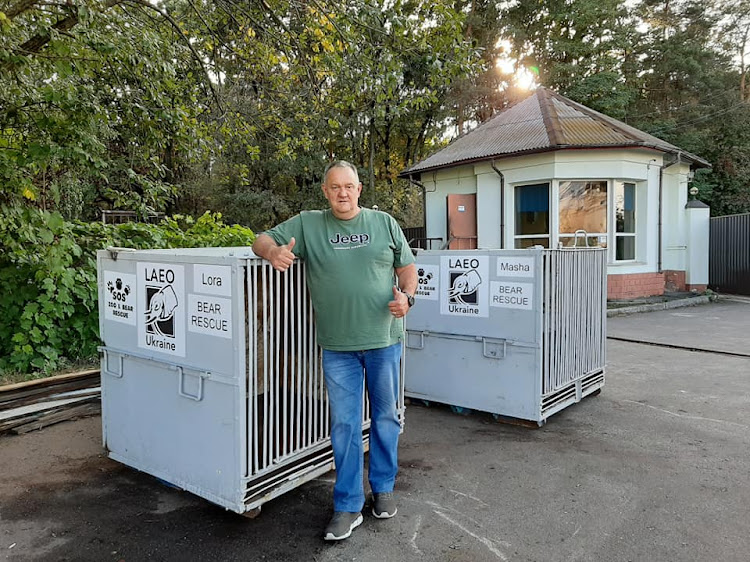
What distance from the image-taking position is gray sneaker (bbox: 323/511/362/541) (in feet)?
9.26

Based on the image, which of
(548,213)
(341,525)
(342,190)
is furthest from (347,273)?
(548,213)

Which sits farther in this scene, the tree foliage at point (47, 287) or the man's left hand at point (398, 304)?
the tree foliage at point (47, 287)

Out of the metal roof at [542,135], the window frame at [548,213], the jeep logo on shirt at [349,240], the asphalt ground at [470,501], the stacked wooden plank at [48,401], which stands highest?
the metal roof at [542,135]

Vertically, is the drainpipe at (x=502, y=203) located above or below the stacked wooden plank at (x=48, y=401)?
above

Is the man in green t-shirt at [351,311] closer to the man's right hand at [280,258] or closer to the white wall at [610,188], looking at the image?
the man's right hand at [280,258]

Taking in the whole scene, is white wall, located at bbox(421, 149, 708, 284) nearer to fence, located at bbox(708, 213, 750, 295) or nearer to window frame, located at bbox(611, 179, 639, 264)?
window frame, located at bbox(611, 179, 639, 264)

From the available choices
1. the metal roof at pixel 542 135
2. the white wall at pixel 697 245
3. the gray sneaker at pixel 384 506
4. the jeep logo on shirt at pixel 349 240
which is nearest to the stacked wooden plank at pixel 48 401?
the gray sneaker at pixel 384 506

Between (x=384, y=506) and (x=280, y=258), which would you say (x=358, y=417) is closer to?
(x=384, y=506)

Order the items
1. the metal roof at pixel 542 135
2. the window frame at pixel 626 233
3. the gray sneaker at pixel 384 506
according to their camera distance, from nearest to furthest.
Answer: the gray sneaker at pixel 384 506, the metal roof at pixel 542 135, the window frame at pixel 626 233

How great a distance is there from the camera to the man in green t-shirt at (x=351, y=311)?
2922mm

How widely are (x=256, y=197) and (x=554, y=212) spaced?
13942 millimetres

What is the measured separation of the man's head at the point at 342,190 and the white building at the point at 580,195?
33.5 feet

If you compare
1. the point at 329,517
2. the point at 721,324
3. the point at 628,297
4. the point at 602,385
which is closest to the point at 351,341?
the point at 329,517

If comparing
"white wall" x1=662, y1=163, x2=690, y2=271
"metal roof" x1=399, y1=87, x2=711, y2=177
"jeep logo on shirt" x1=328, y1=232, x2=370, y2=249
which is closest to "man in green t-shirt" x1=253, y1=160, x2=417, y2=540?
"jeep logo on shirt" x1=328, y1=232, x2=370, y2=249
